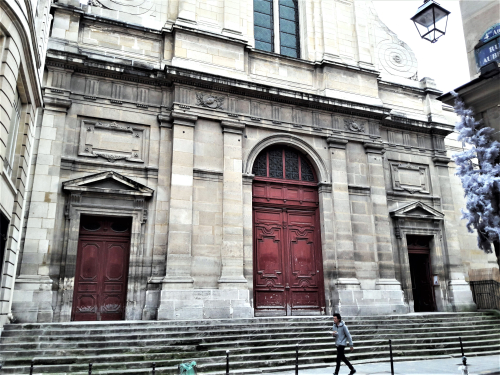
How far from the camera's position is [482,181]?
5250mm

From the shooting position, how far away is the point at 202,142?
48.6 feet

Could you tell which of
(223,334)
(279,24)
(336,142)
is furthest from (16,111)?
(279,24)

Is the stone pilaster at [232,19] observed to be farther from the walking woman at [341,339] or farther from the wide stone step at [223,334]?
the walking woman at [341,339]

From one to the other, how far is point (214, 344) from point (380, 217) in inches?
356

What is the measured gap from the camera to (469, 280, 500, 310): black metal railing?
55.3ft

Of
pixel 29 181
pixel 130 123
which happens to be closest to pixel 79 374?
pixel 29 181

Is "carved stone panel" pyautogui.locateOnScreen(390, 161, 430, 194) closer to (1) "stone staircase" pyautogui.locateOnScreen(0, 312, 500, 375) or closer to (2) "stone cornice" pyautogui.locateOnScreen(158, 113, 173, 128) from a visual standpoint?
(1) "stone staircase" pyautogui.locateOnScreen(0, 312, 500, 375)

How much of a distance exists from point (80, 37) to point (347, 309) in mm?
12942

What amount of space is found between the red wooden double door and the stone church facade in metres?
0.04

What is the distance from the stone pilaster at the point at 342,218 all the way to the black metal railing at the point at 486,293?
19.7 feet

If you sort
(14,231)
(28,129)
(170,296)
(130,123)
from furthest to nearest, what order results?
(130,123) → (170,296) → (28,129) → (14,231)

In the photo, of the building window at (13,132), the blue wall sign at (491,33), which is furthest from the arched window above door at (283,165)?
the blue wall sign at (491,33)

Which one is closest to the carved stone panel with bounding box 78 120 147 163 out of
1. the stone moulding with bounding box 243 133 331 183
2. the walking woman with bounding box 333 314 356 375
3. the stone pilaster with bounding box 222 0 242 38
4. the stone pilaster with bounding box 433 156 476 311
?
the stone moulding with bounding box 243 133 331 183

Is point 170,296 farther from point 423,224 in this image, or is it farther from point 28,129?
point 423,224
